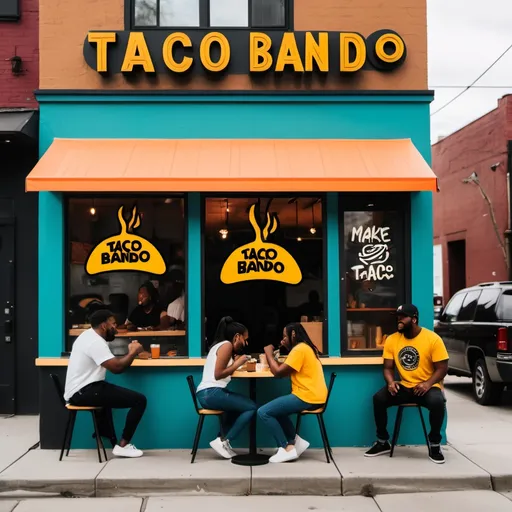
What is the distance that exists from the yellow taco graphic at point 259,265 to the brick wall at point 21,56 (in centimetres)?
380

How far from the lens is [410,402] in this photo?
7.62 meters

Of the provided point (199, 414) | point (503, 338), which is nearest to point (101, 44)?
point (199, 414)

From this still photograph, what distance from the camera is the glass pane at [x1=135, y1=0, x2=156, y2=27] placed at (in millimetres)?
8555

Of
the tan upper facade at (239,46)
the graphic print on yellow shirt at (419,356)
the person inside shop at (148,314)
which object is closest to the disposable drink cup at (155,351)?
the person inside shop at (148,314)

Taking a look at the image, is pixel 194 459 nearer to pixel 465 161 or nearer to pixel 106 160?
pixel 106 160

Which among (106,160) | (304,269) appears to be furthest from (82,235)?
(304,269)

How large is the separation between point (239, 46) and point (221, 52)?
0.86ft

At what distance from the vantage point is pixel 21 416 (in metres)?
9.71

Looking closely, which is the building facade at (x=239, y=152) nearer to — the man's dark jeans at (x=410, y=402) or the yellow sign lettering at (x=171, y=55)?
the yellow sign lettering at (x=171, y=55)

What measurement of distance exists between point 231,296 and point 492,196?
688 inches

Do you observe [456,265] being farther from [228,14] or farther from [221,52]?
[221,52]

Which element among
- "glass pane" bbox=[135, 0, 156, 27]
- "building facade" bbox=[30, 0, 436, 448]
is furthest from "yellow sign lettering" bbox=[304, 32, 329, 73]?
"glass pane" bbox=[135, 0, 156, 27]

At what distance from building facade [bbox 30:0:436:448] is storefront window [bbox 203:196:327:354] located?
2 centimetres

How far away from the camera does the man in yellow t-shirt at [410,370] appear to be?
7.55 metres
